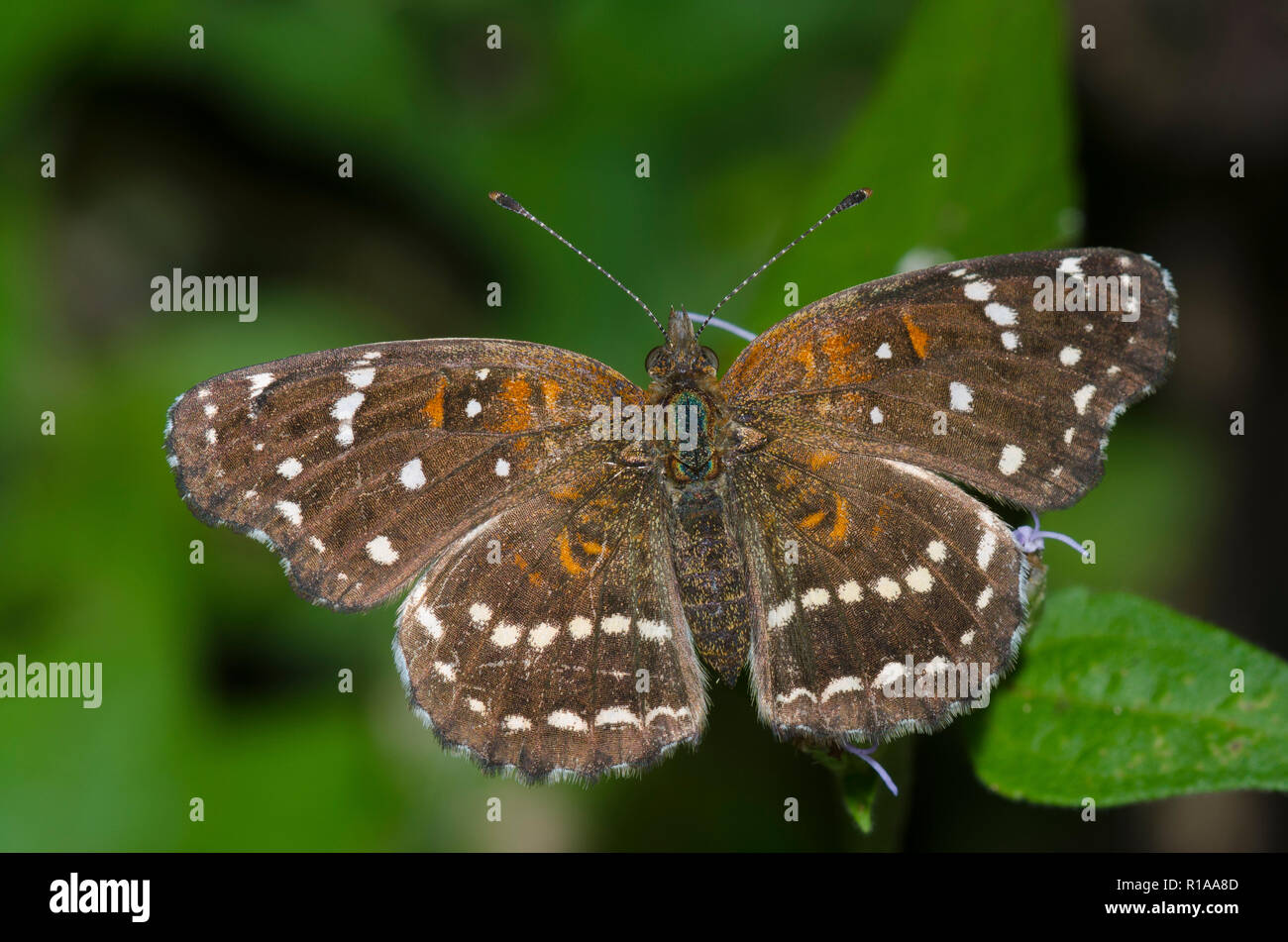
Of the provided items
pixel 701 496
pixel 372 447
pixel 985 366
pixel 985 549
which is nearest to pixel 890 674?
pixel 985 549

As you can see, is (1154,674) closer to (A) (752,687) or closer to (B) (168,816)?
(A) (752,687)

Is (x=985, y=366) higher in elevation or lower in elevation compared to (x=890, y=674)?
higher

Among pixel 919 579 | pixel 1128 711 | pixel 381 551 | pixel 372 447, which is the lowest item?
pixel 1128 711

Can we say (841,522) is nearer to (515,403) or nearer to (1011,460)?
(1011,460)

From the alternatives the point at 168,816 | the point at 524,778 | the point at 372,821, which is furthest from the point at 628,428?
the point at 168,816

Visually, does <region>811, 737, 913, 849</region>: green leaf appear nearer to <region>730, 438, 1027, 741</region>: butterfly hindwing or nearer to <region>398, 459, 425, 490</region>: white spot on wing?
<region>730, 438, 1027, 741</region>: butterfly hindwing

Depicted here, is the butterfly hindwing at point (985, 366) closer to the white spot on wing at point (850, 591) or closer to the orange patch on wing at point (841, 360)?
the orange patch on wing at point (841, 360)

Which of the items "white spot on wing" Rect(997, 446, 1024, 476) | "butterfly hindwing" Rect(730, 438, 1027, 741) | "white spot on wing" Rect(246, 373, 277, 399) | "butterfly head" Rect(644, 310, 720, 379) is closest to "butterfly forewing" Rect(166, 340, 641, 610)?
"white spot on wing" Rect(246, 373, 277, 399)
